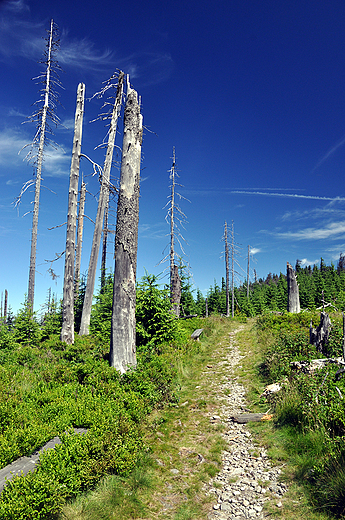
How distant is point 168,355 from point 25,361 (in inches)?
183

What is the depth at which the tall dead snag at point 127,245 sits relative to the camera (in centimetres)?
727

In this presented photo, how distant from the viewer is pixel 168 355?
8.77 m

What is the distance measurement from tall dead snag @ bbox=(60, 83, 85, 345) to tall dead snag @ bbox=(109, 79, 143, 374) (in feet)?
17.1

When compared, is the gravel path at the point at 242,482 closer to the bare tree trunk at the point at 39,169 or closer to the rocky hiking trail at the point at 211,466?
the rocky hiking trail at the point at 211,466

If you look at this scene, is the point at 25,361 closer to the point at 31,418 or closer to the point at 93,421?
the point at 31,418

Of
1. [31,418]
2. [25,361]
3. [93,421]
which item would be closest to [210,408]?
[93,421]

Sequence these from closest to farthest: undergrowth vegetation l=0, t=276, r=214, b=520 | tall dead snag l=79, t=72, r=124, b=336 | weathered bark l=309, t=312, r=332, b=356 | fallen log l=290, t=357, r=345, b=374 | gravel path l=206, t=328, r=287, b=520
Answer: undergrowth vegetation l=0, t=276, r=214, b=520, gravel path l=206, t=328, r=287, b=520, fallen log l=290, t=357, r=345, b=374, weathered bark l=309, t=312, r=332, b=356, tall dead snag l=79, t=72, r=124, b=336

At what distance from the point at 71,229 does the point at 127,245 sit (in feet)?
19.3

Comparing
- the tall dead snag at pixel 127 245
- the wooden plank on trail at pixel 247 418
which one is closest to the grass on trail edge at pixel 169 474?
the wooden plank on trail at pixel 247 418

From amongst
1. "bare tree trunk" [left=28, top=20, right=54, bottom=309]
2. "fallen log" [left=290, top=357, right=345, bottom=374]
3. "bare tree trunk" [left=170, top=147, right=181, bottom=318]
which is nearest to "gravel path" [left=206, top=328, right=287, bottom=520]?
"fallen log" [left=290, top=357, right=345, bottom=374]

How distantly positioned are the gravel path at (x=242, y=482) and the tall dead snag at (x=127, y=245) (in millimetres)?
3010

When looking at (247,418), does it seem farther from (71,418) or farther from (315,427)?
(71,418)

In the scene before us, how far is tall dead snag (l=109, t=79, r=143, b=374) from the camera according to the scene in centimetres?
727

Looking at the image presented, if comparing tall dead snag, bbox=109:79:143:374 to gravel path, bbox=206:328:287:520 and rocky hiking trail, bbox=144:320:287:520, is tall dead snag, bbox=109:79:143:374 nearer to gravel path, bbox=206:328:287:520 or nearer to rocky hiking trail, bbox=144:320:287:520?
rocky hiking trail, bbox=144:320:287:520
